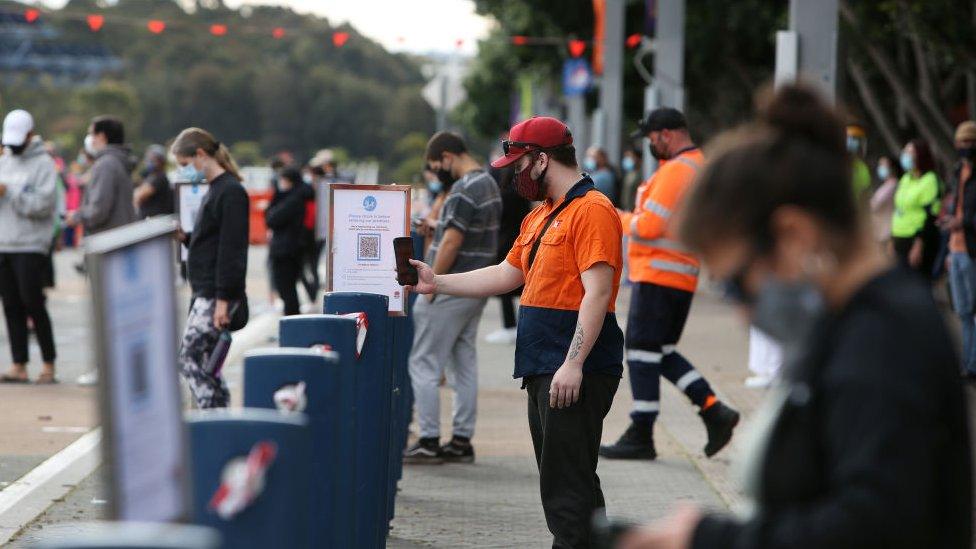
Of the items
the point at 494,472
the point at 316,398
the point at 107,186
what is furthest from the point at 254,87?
the point at 316,398

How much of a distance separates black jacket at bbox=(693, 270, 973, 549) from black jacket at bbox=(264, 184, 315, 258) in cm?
1330

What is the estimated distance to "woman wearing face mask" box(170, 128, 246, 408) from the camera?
834 centimetres

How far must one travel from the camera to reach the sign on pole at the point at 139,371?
2660mm

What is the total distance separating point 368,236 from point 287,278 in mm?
8704

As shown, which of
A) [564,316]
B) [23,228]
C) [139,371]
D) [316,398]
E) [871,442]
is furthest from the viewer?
[23,228]

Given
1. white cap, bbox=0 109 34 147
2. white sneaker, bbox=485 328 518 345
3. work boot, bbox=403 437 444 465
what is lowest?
white sneaker, bbox=485 328 518 345

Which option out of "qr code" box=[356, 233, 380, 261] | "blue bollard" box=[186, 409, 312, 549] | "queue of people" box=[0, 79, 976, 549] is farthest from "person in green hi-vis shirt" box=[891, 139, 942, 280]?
"blue bollard" box=[186, 409, 312, 549]

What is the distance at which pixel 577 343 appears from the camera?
5.55 m

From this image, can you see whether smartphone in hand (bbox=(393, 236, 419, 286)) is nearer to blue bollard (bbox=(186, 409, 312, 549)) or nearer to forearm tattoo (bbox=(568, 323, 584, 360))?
forearm tattoo (bbox=(568, 323, 584, 360))

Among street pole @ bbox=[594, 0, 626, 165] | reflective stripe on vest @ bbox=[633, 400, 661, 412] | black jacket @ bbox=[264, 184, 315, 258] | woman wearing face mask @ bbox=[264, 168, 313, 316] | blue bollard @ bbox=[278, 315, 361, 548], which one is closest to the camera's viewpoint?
blue bollard @ bbox=[278, 315, 361, 548]

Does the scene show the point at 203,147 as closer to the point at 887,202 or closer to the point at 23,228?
the point at 23,228

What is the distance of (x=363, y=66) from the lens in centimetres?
13812

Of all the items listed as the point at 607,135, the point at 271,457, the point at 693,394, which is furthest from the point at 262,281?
the point at 271,457

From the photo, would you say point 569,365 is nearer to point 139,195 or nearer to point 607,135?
point 139,195
